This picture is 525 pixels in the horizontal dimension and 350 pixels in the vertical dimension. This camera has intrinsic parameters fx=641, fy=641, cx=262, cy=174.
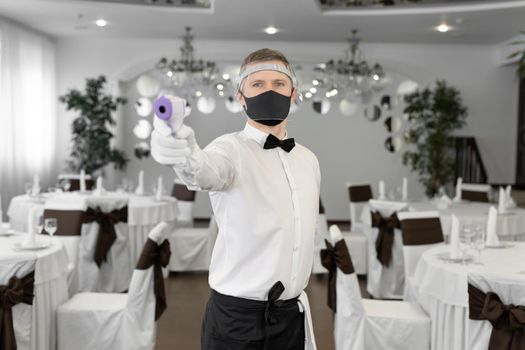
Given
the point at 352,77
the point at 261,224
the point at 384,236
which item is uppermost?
the point at 352,77

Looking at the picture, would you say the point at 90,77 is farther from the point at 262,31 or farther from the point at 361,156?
the point at 361,156

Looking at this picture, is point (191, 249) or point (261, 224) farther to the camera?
point (191, 249)

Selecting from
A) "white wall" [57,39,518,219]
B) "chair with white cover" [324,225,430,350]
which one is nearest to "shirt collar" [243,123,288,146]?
"chair with white cover" [324,225,430,350]

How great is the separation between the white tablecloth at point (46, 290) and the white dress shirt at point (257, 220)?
7.52 ft

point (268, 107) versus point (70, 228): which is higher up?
point (268, 107)

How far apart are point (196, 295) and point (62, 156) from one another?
5.95 meters

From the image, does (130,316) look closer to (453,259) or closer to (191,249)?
(453,259)

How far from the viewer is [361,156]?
→ 476 inches

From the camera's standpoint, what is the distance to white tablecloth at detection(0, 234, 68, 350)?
3.84 meters

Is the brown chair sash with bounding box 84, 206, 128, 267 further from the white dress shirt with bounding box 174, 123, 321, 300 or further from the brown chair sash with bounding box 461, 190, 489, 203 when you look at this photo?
the brown chair sash with bounding box 461, 190, 489, 203

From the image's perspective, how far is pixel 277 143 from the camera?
1.92 m

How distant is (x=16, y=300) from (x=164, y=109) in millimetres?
2367

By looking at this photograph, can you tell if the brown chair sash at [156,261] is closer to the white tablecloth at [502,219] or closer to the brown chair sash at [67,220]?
the brown chair sash at [67,220]

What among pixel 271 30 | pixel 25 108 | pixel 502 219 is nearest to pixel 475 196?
pixel 502 219
